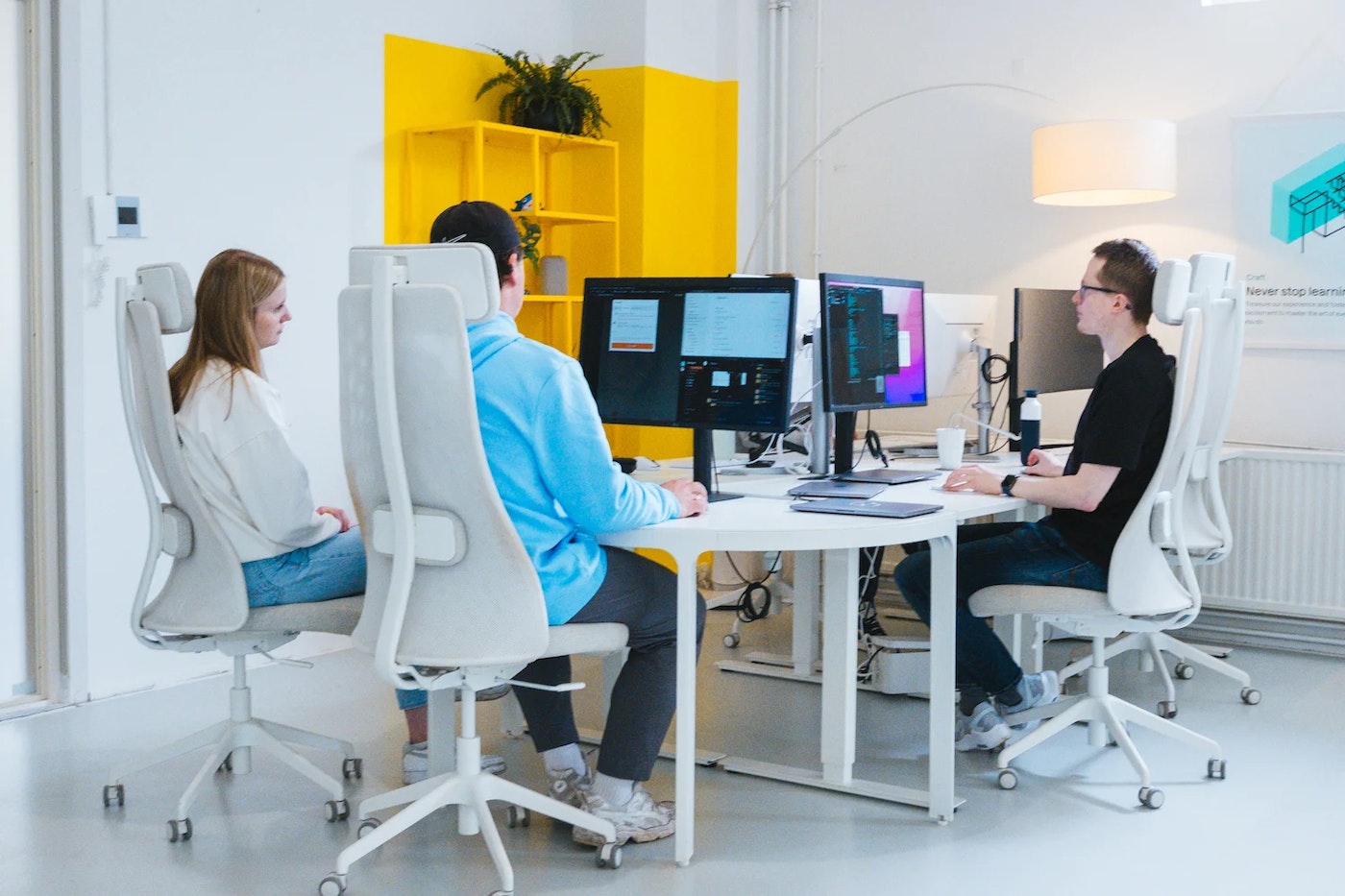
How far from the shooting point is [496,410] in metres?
2.63

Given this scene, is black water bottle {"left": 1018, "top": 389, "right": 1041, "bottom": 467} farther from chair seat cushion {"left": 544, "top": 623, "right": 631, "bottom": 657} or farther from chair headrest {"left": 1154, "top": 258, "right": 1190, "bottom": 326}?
chair seat cushion {"left": 544, "top": 623, "right": 631, "bottom": 657}

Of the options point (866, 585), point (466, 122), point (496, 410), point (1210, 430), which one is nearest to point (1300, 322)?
point (1210, 430)

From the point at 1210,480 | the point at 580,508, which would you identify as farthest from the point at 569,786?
the point at 1210,480

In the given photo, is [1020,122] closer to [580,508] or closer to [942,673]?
[942,673]

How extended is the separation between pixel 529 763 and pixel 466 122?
2.42 meters

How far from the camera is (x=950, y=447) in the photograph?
399 centimetres

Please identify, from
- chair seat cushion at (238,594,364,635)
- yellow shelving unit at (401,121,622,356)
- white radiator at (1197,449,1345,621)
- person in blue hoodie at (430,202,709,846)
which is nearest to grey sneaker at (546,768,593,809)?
person in blue hoodie at (430,202,709,846)

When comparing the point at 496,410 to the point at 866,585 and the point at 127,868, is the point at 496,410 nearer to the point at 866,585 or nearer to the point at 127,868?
A: the point at 127,868

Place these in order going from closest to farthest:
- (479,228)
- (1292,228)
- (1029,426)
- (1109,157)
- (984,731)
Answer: (479,228) → (984,731) → (1029,426) → (1109,157) → (1292,228)

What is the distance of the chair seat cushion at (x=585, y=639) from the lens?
2.71m

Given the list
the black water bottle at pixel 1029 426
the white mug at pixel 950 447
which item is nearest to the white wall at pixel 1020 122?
the black water bottle at pixel 1029 426

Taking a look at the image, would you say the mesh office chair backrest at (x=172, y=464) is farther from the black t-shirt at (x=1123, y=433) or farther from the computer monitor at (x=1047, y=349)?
the computer monitor at (x=1047, y=349)

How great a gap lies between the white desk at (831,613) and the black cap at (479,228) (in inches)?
24.4

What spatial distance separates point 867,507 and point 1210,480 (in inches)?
54.3
